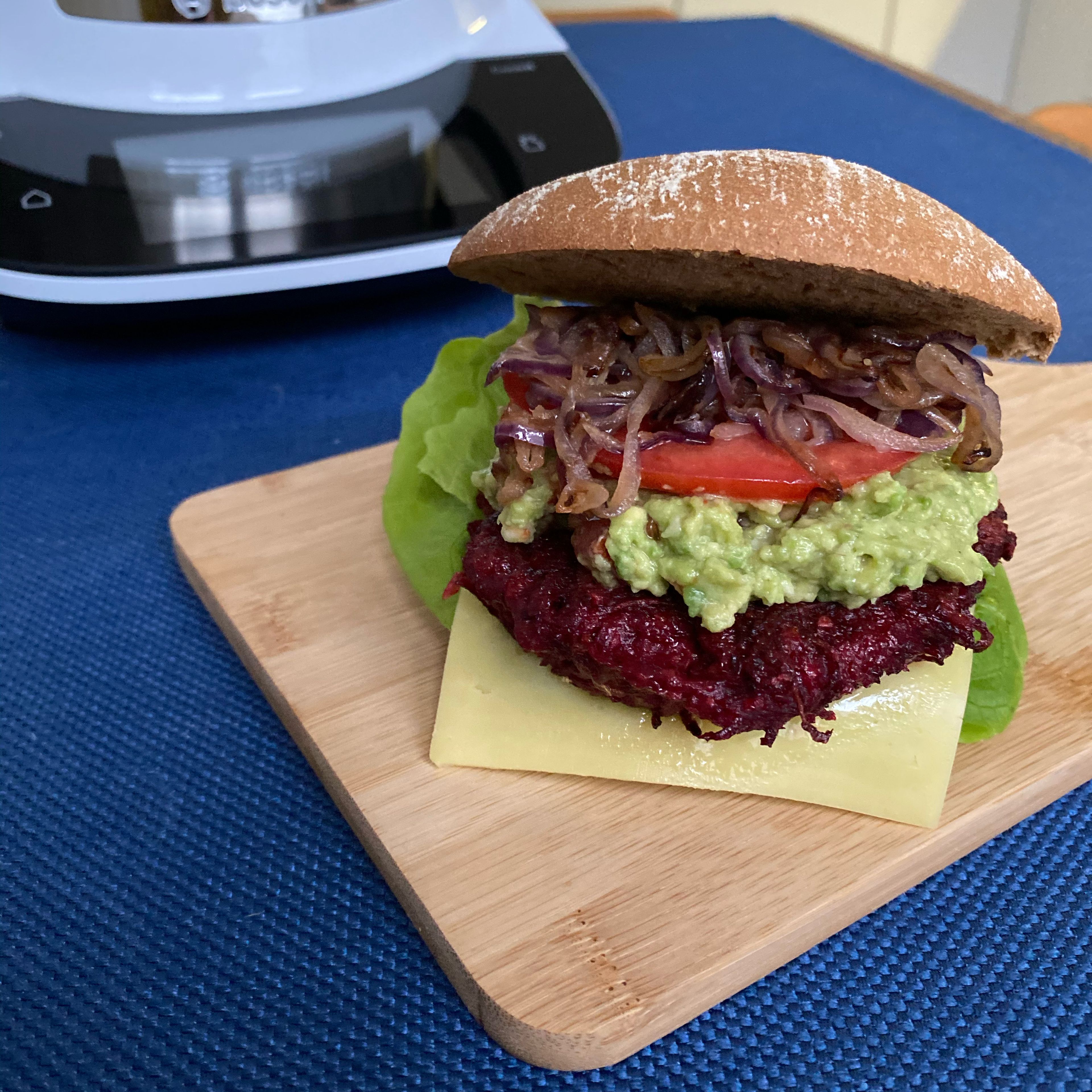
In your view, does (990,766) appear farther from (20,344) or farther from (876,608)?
(20,344)

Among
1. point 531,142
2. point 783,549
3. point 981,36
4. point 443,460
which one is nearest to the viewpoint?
point 783,549

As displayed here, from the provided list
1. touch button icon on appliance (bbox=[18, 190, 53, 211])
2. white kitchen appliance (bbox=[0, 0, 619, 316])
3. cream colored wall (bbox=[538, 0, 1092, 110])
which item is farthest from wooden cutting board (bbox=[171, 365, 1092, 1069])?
cream colored wall (bbox=[538, 0, 1092, 110])

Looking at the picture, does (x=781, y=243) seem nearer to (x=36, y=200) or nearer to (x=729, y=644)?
(x=729, y=644)

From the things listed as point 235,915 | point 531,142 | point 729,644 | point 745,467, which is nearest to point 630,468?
point 745,467

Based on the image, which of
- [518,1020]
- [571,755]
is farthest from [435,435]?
[518,1020]

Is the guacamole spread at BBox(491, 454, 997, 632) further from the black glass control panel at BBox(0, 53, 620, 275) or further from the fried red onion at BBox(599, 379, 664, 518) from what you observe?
the black glass control panel at BBox(0, 53, 620, 275)

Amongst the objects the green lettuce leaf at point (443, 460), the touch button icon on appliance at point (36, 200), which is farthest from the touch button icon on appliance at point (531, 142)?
the touch button icon on appliance at point (36, 200)
